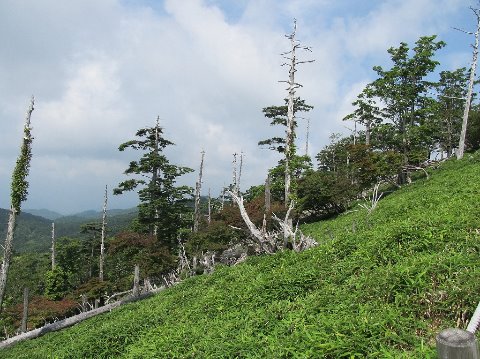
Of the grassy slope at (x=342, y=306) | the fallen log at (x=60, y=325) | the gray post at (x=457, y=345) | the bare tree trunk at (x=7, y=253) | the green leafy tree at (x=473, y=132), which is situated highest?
the green leafy tree at (x=473, y=132)

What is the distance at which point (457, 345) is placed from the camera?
97.5 inches


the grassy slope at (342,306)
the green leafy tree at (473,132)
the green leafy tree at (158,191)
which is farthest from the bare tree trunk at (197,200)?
the green leafy tree at (473,132)

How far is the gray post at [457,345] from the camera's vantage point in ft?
8.08

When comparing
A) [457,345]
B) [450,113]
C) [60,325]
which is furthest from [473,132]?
[457,345]

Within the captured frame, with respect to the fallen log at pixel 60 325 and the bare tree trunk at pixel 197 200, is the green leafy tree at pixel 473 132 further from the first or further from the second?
the fallen log at pixel 60 325

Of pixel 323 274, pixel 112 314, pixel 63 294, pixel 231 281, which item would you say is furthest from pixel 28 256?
pixel 323 274

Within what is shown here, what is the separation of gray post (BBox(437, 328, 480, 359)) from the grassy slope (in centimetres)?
164

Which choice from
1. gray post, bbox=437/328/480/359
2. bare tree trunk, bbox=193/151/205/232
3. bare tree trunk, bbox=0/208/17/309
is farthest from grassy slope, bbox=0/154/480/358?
bare tree trunk, bbox=193/151/205/232

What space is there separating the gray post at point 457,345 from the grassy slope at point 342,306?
1.64 meters

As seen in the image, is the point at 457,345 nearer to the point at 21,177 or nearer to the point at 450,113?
the point at 21,177

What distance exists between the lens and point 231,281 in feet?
37.4

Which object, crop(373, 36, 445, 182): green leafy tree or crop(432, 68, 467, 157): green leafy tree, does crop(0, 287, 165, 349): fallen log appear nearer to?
crop(373, 36, 445, 182): green leafy tree

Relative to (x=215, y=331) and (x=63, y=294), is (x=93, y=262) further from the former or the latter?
(x=215, y=331)

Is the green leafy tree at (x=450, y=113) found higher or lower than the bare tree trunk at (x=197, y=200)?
higher
